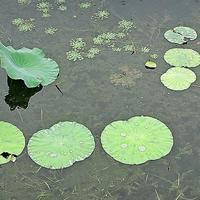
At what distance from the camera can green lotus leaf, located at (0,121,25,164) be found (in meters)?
2.71

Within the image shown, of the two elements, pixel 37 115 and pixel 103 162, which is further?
pixel 37 115

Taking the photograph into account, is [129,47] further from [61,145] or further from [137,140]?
[61,145]

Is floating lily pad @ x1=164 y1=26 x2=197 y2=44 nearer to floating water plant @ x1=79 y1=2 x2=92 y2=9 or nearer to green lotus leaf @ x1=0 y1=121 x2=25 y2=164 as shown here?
floating water plant @ x1=79 y1=2 x2=92 y2=9

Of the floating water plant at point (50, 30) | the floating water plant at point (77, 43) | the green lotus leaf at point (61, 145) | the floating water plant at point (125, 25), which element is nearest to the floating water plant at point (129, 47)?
the floating water plant at point (125, 25)

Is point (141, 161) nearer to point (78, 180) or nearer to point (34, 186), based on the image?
point (78, 180)

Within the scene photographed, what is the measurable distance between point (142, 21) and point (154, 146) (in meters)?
1.29

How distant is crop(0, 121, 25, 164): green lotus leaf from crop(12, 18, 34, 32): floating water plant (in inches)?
39.1

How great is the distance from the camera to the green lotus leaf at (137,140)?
2.71m

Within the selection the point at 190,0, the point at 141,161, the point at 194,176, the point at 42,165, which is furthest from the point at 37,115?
the point at 190,0

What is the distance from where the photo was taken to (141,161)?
2691 millimetres

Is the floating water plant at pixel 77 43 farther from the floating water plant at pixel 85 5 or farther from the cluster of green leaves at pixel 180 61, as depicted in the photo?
the cluster of green leaves at pixel 180 61

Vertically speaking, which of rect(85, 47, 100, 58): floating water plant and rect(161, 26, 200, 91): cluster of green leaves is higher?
rect(161, 26, 200, 91): cluster of green leaves

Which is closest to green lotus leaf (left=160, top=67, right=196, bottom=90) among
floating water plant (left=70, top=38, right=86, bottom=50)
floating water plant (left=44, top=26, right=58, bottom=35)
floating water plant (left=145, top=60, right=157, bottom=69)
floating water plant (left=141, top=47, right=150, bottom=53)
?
floating water plant (left=145, top=60, right=157, bottom=69)

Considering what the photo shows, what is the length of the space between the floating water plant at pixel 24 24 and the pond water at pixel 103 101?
43 millimetres
